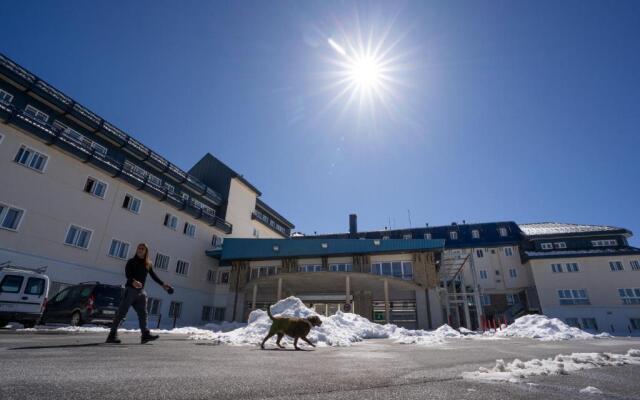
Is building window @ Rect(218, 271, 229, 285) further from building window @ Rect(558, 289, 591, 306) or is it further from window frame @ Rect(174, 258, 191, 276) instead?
building window @ Rect(558, 289, 591, 306)

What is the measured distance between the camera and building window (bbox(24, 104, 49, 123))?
1805 centimetres

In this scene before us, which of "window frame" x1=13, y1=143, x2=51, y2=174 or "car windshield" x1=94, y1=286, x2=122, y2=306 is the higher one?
"window frame" x1=13, y1=143, x2=51, y2=174

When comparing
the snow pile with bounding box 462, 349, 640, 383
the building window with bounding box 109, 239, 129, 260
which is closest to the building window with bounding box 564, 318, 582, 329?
the snow pile with bounding box 462, 349, 640, 383

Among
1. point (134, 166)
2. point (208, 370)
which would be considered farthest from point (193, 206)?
point (208, 370)

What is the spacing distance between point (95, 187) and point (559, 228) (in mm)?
50327

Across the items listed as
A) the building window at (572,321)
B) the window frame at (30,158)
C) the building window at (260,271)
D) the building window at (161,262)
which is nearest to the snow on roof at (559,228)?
the building window at (572,321)

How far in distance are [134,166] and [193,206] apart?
19.2 feet

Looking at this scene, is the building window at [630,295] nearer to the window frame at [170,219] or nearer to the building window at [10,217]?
the window frame at [170,219]

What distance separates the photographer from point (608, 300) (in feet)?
97.2

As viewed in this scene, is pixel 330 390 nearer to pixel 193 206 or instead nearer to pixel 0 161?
pixel 0 161

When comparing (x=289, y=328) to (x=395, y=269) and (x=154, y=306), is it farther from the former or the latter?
(x=154, y=306)

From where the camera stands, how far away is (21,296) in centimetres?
1026

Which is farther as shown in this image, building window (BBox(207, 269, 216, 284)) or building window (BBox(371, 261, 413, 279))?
building window (BBox(207, 269, 216, 284))

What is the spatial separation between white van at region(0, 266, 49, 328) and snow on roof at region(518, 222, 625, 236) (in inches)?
1812
